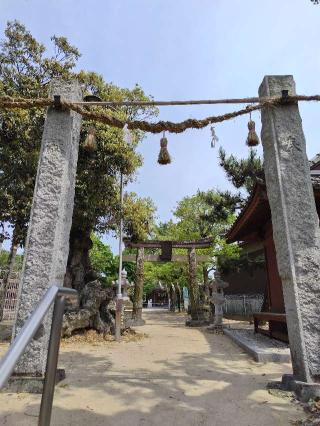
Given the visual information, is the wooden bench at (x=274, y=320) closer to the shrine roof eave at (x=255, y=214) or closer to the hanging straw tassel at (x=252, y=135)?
the shrine roof eave at (x=255, y=214)

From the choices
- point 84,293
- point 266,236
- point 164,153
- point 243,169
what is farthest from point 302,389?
point 243,169

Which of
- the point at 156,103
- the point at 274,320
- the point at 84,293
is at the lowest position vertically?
the point at 274,320

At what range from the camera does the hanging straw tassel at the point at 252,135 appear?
17.2ft

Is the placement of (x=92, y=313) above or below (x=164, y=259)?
below

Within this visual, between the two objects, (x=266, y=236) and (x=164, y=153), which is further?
(x=266, y=236)

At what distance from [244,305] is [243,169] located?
370 inches

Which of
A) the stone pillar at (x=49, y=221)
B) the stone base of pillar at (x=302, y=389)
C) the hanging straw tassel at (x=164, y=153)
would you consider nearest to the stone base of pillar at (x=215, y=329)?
the stone base of pillar at (x=302, y=389)

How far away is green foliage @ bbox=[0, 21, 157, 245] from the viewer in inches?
381

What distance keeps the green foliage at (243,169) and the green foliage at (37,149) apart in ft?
16.9

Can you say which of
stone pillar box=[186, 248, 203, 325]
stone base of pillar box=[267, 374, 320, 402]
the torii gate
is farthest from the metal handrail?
stone pillar box=[186, 248, 203, 325]

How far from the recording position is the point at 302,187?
15.0 feet

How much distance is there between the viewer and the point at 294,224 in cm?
442

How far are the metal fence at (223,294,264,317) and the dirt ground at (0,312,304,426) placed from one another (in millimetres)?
12974

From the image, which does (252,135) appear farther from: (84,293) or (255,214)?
(84,293)
